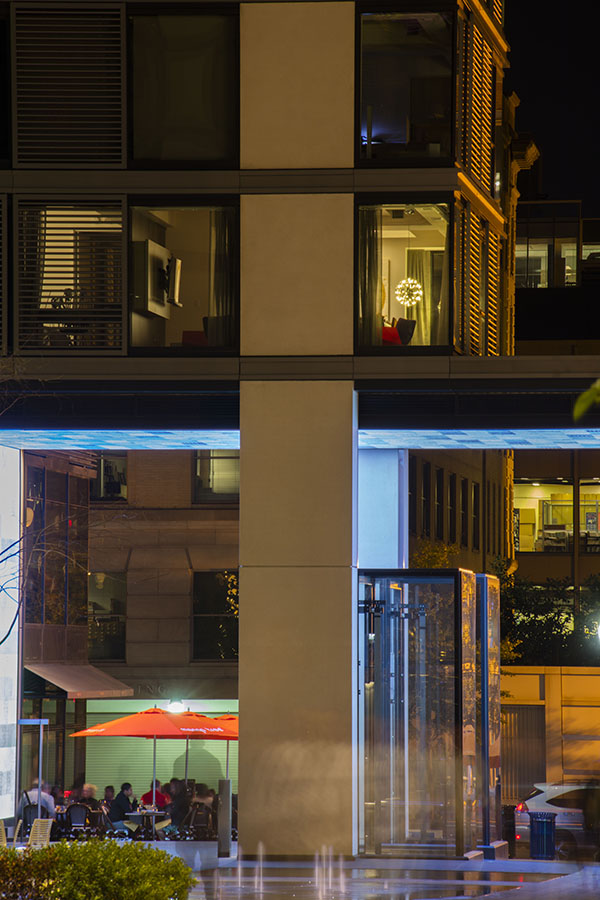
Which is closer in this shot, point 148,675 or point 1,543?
point 1,543

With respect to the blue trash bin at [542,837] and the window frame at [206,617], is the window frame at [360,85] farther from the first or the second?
the window frame at [206,617]

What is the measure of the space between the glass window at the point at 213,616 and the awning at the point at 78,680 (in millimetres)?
10257

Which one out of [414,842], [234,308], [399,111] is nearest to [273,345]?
[234,308]

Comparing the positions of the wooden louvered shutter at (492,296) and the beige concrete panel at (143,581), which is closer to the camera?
the wooden louvered shutter at (492,296)

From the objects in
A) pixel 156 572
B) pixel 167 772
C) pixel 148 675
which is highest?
pixel 156 572

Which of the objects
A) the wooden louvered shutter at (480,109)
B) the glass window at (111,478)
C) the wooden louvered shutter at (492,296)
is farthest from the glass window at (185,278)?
the glass window at (111,478)

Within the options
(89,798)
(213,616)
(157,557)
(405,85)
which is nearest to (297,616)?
(405,85)

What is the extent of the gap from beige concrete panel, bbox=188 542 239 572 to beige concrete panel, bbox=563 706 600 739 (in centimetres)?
1132

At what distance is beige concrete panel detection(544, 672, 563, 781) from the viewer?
44906mm

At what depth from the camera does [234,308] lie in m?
22.9

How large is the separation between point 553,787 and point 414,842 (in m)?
9.22

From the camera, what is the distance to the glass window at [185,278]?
23000 mm

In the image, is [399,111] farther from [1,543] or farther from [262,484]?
[1,543]

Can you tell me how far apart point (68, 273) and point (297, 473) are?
470cm
